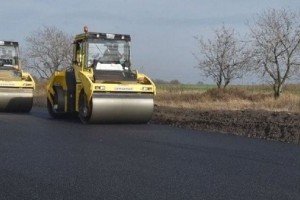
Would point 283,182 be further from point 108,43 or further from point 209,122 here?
point 108,43

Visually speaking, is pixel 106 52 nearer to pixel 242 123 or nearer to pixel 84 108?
pixel 84 108

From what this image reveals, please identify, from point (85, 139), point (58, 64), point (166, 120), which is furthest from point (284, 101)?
point (58, 64)

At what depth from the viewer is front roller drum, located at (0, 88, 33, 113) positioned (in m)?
18.2

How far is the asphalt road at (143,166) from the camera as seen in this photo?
6297 millimetres

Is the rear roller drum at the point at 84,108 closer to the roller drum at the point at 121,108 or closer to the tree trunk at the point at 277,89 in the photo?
the roller drum at the point at 121,108

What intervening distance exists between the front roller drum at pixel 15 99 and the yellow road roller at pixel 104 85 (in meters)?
2.70

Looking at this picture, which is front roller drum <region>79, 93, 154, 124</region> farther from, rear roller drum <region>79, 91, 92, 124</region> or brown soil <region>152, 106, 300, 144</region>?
brown soil <region>152, 106, 300, 144</region>

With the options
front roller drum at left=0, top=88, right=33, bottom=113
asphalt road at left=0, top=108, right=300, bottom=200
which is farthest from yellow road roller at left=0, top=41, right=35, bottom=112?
asphalt road at left=0, top=108, right=300, bottom=200

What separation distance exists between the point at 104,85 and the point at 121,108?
77 cm

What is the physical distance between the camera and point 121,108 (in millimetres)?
13898

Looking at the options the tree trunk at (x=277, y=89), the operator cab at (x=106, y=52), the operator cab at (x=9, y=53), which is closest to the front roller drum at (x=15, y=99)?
the operator cab at (x=9, y=53)

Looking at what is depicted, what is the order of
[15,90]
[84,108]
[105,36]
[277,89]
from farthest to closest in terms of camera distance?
[277,89]
[15,90]
[105,36]
[84,108]

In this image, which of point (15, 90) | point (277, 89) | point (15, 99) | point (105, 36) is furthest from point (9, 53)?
point (277, 89)

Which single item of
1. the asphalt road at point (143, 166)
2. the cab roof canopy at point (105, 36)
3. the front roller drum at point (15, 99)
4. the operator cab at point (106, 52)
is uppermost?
the cab roof canopy at point (105, 36)
